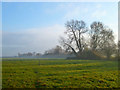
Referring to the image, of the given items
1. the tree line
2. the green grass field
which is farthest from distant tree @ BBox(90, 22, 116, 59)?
the green grass field

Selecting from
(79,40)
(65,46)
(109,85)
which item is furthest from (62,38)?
(109,85)

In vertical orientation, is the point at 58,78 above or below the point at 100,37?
below

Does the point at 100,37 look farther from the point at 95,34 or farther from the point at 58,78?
the point at 58,78

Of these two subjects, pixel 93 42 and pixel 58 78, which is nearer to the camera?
pixel 58 78

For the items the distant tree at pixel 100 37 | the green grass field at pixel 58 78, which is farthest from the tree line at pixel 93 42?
the green grass field at pixel 58 78

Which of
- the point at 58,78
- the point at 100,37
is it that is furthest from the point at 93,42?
the point at 58,78

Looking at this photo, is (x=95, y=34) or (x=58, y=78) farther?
(x=95, y=34)

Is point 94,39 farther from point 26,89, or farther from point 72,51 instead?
point 26,89

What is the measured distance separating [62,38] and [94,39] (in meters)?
10.5

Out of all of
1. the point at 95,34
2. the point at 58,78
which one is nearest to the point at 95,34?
the point at 95,34

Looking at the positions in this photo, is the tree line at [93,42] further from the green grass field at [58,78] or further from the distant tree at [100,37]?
the green grass field at [58,78]

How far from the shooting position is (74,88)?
7.84 metres

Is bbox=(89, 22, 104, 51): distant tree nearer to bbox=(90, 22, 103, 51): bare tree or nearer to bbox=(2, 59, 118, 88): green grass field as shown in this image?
bbox=(90, 22, 103, 51): bare tree

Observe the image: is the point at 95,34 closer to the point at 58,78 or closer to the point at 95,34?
the point at 95,34
